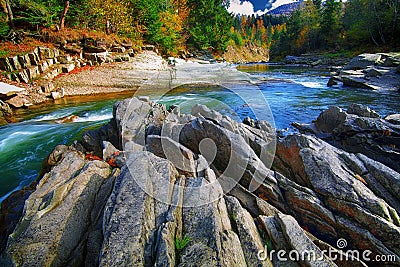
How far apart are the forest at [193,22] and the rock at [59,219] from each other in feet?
84.6

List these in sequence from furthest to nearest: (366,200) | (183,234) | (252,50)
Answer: (252,50) → (366,200) → (183,234)

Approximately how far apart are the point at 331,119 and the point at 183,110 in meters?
8.75

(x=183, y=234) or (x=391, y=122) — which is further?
(x=391, y=122)

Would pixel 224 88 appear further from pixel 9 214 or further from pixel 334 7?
pixel 334 7

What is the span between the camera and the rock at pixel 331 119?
28.1ft

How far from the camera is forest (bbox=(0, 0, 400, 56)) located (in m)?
24.0

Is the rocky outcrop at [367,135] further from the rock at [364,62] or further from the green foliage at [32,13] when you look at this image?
the green foliage at [32,13]

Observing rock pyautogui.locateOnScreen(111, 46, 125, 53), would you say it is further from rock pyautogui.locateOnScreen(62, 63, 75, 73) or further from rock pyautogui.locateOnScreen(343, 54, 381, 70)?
rock pyautogui.locateOnScreen(343, 54, 381, 70)

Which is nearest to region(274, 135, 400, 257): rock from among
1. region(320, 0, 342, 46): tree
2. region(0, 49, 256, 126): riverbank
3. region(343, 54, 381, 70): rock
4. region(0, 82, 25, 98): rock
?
region(0, 49, 256, 126): riverbank

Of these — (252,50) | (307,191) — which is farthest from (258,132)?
(252,50)

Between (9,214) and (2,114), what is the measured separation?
12.8 m

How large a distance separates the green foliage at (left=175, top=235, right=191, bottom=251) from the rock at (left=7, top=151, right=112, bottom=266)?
4.79 feet

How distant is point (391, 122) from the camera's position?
7.85 m

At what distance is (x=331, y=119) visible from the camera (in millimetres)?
9047
